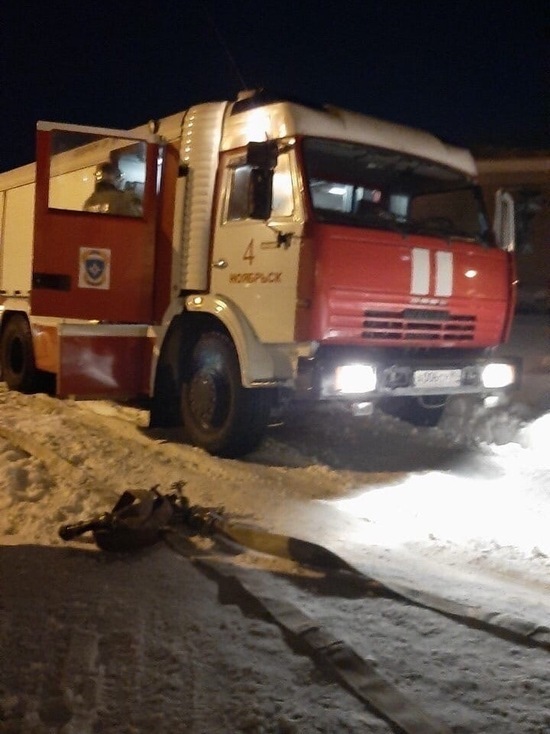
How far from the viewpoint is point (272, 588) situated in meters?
4.38

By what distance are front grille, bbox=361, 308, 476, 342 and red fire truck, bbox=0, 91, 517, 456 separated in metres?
0.01

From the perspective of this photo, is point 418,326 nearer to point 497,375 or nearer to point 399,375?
point 399,375

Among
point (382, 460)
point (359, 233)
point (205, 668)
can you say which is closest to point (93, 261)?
point (359, 233)

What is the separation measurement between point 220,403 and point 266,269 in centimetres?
137

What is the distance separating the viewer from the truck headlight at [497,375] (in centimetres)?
765

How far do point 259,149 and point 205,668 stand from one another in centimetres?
426

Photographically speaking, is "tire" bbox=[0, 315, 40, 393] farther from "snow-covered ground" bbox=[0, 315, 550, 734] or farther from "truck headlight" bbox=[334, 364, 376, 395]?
"truck headlight" bbox=[334, 364, 376, 395]

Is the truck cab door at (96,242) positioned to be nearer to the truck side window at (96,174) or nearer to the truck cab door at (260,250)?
the truck side window at (96,174)

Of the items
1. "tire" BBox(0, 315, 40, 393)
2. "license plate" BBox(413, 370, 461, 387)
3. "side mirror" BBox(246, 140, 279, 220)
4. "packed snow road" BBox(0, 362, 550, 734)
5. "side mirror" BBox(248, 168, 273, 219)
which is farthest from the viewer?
"tire" BBox(0, 315, 40, 393)

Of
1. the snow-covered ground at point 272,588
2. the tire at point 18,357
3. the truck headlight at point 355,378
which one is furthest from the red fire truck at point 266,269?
the tire at point 18,357

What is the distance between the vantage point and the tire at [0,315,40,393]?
10.4 meters

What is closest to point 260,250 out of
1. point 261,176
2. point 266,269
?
point 266,269

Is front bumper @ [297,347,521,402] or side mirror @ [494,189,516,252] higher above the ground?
side mirror @ [494,189,516,252]

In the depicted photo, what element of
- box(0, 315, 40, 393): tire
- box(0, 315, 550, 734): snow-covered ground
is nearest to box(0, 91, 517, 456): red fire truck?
box(0, 315, 550, 734): snow-covered ground
